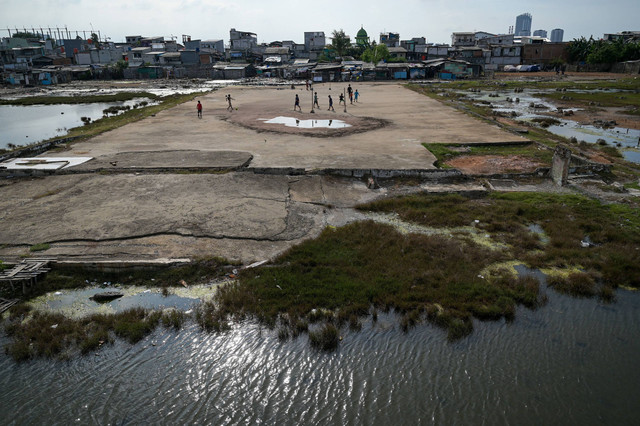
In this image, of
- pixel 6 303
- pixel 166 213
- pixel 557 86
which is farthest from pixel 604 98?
pixel 6 303

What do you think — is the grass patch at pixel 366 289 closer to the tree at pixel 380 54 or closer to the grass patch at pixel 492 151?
the grass patch at pixel 492 151

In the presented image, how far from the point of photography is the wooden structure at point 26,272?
30.3 ft

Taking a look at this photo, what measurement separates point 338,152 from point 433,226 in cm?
885

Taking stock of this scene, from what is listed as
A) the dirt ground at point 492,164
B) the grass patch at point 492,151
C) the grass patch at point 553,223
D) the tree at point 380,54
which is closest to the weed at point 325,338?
the grass patch at point 553,223

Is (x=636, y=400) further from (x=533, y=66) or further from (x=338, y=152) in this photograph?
(x=533, y=66)

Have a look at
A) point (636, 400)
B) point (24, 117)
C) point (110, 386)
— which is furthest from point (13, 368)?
point (24, 117)

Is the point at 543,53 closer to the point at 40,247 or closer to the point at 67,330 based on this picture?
the point at 40,247

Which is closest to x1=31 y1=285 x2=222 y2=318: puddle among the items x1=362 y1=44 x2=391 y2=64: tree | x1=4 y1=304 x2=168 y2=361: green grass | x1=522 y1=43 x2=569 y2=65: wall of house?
x1=4 y1=304 x2=168 y2=361: green grass

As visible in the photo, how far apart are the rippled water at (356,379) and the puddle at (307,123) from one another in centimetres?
2051

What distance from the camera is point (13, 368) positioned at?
718 centimetres

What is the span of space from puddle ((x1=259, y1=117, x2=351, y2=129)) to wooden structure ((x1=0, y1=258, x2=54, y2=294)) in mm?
19099

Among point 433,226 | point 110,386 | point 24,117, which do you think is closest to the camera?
point 110,386

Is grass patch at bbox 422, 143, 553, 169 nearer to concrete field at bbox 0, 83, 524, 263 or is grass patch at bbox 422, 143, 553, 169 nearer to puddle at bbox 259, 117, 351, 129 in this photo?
concrete field at bbox 0, 83, 524, 263

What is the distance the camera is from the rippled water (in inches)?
248
